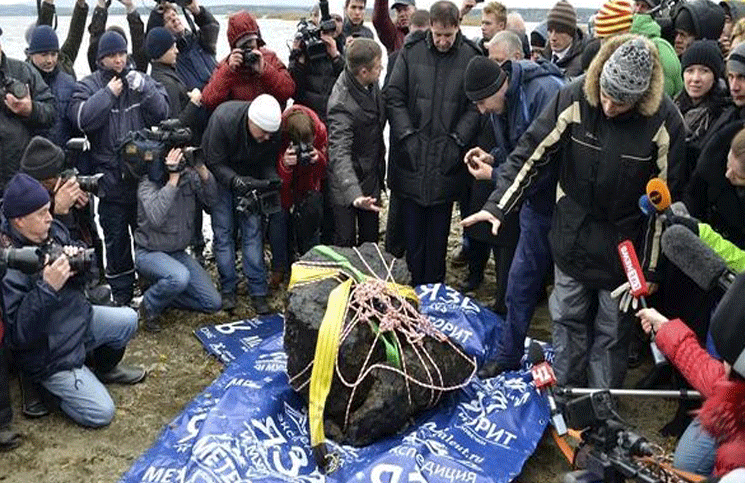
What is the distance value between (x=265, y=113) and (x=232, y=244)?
38.4 inches

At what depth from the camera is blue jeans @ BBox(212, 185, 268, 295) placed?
15.3 feet

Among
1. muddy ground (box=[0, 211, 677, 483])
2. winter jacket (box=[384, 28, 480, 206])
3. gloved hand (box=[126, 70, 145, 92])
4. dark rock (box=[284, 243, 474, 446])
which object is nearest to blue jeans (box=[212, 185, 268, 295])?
muddy ground (box=[0, 211, 677, 483])

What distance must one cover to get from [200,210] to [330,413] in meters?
2.17


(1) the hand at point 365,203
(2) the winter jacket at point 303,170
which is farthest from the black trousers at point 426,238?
(2) the winter jacket at point 303,170

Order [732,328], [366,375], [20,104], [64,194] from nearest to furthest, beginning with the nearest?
[732,328]
[366,375]
[64,194]
[20,104]

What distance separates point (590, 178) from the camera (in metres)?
3.07

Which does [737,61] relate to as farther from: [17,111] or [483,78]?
[17,111]

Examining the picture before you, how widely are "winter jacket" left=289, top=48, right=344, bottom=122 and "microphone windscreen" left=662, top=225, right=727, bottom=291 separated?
116 inches

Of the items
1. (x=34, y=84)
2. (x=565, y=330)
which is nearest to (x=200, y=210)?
(x=34, y=84)

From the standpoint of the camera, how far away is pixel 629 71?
2807 mm

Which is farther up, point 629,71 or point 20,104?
point 629,71

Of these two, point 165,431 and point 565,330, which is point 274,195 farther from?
point 565,330

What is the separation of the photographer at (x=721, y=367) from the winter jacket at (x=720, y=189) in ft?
2.91

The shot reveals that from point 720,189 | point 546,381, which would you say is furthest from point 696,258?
point 720,189
